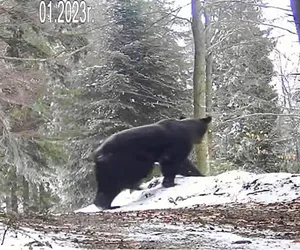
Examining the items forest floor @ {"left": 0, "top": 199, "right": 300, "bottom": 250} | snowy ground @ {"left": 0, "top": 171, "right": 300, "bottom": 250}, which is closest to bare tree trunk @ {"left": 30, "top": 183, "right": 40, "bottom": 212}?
snowy ground @ {"left": 0, "top": 171, "right": 300, "bottom": 250}

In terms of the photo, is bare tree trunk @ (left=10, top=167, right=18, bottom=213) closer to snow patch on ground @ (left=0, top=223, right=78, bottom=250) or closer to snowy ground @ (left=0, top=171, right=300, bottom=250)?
snowy ground @ (left=0, top=171, right=300, bottom=250)

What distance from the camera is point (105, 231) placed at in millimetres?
3467

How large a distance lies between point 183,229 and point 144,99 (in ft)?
24.8

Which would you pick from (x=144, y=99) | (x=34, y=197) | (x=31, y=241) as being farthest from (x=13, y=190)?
(x=31, y=241)

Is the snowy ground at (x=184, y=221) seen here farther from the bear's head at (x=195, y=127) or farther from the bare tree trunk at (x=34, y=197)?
the bare tree trunk at (x=34, y=197)

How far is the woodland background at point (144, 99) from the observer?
31.6ft

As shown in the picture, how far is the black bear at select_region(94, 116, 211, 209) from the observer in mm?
6566

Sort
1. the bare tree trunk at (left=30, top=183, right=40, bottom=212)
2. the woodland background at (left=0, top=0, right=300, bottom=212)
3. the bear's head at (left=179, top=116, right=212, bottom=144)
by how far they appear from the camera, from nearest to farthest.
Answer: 1. the bear's head at (left=179, top=116, right=212, bottom=144)
2. the woodland background at (left=0, top=0, right=300, bottom=212)
3. the bare tree trunk at (left=30, top=183, right=40, bottom=212)

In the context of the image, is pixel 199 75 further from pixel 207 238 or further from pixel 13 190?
pixel 207 238

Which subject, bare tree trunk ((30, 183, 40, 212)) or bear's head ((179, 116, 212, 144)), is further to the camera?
bare tree trunk ((30, 183, 40, 212))

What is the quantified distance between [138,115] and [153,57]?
3.90 feet

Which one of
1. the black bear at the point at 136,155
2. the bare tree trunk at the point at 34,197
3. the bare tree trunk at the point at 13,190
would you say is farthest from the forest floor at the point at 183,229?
the bare tree trunk at the point at 34,197

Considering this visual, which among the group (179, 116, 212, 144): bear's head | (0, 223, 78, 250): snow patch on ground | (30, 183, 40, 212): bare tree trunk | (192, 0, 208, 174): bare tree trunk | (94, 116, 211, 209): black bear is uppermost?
(192, 0, 208, 174): bare tree trunk

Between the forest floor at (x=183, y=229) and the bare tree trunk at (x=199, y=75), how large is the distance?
3.32m
